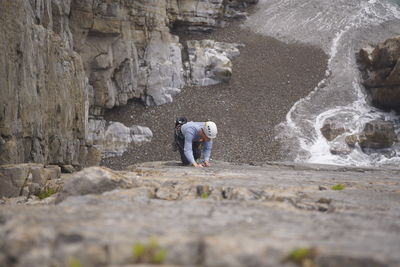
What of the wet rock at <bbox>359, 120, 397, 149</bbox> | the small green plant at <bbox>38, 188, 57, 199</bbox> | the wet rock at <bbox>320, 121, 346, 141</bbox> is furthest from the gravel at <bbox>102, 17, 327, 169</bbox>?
the small green plant at <bbox>38, 188, 57, 199</bbox>

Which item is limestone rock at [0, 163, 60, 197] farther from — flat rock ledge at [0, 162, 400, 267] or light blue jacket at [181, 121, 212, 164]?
flat rock ledge at [0, 162, 400, 267]

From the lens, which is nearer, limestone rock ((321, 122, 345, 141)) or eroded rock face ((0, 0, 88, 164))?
eroded rock face ((0, 0, 88, 164))

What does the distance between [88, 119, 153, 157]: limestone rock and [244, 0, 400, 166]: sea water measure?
8466mm

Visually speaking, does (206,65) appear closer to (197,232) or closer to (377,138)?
(377,138)

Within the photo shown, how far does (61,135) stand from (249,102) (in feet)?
48.9

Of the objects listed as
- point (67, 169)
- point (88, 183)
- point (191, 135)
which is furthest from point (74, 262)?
point (67, 169)

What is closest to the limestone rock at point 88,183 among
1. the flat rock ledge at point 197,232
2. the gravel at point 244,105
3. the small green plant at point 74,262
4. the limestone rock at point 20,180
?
the flat rock ledge at point 197,232

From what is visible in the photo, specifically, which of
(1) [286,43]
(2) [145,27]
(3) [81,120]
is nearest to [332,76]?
(1) [286,43]

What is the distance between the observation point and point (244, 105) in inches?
1056

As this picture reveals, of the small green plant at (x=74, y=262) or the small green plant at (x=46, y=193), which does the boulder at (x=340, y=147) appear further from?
the small green plant at (x=74, y=262)

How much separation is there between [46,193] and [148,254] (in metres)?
6.33

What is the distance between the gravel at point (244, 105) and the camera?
23.3 m

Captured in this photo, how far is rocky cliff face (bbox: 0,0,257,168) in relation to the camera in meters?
11.3

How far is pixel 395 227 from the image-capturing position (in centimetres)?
404
